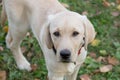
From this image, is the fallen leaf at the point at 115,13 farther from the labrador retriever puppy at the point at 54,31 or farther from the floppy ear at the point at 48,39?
the floppy ear at the point at 48,39

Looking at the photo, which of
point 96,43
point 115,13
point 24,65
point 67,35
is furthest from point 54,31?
point 115,13

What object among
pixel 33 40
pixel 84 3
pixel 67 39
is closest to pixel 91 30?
pixel 67 39

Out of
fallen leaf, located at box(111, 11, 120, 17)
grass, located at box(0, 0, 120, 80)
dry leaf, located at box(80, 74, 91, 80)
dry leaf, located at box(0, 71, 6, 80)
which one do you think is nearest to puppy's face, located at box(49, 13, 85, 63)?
dry leaf, located at box(80, 74, 91, 80)

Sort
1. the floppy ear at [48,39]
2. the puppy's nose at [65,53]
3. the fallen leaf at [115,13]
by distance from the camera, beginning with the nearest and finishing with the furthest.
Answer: the puppy's nose at [65,53] < the floppy ear at [48,39] < the fallen leaf at [115,13]

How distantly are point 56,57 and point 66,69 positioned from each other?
0.77 feet

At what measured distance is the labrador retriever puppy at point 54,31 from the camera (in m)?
3.08

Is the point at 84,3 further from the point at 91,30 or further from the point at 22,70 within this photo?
the point at 91,30

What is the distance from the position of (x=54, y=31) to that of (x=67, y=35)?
0.42ft

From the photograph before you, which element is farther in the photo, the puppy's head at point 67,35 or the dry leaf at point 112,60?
the dry leaf at point 112,60

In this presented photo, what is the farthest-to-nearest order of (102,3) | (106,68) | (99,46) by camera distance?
(102,3) < (99,46) < (106,68)

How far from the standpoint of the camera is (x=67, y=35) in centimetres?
307

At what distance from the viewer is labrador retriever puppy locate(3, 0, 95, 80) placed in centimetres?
308

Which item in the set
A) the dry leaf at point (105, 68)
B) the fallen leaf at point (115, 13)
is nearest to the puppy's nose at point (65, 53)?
the dry leaf at point (105, 68)

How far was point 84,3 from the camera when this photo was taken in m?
5.35
